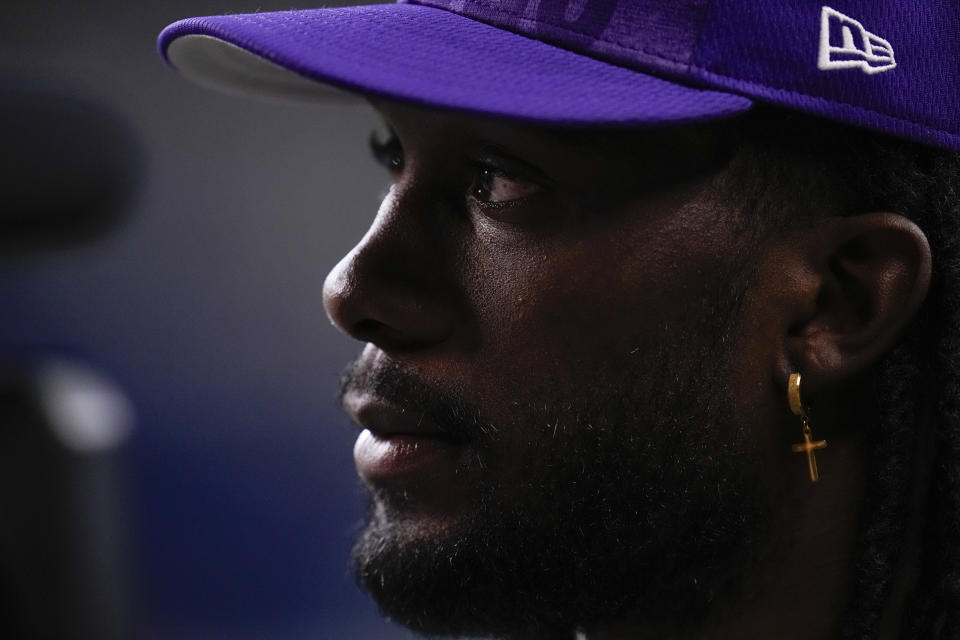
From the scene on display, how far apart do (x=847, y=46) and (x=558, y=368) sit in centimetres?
35

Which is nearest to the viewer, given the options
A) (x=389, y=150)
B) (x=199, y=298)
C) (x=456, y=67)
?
(x=456, y=67)

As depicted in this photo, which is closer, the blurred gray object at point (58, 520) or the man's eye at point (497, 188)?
the man's eye at point (497, 188)

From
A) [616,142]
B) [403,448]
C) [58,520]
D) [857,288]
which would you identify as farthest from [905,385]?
[58,520]

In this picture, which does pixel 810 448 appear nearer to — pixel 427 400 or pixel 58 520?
pixel 427 400

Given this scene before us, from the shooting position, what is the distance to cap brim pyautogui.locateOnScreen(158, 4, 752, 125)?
0.86 meters

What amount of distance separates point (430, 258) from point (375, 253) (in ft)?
0.16

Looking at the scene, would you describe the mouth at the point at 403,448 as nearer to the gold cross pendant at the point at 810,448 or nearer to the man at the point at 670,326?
the man at the point at 670,326

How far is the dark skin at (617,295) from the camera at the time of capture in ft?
3.18

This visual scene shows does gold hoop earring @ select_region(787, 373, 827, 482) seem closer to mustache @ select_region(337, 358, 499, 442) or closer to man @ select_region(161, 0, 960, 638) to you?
man @ select_region(161, 0, 960, 638)

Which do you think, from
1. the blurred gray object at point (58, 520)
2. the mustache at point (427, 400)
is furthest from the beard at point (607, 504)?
the blurred gray object at point (58, 520)

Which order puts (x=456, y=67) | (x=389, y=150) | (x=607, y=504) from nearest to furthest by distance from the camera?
(x=456, y=67) < (x=607, y=504) < (x=389, y=150)

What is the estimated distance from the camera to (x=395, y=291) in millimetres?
1005

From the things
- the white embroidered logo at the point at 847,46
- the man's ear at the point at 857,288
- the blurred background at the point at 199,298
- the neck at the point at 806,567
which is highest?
the white embroidered logo at the point at 847,46

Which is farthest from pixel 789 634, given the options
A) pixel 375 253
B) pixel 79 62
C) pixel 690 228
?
pixel 79 62
